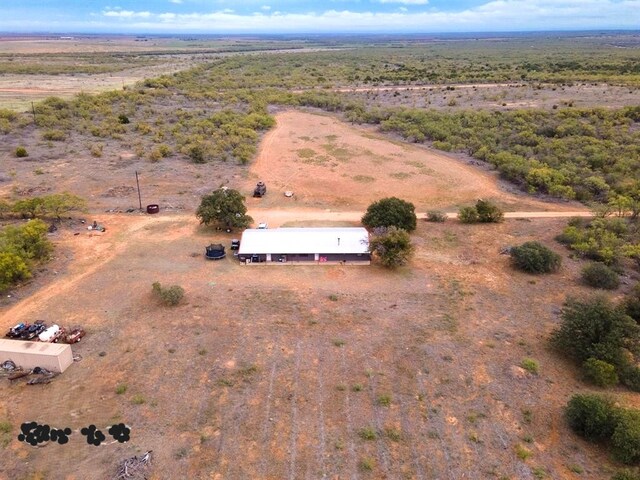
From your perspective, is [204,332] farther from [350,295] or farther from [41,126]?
[41,126]

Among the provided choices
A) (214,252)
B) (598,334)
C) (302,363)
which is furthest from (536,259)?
(214,252)

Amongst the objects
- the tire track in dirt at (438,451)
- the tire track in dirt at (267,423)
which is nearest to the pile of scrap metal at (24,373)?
the tire track in dirt at (267,423)

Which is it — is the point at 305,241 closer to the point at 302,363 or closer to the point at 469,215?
the point at 302,363

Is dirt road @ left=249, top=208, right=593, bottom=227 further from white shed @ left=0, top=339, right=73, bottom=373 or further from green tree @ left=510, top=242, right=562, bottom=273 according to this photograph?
white shed @ left=0, top=339, right=73, bottom=373

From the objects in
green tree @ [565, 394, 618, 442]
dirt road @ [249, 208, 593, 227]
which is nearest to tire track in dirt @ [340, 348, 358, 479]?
green tree @ [565, 394, 618, 442]

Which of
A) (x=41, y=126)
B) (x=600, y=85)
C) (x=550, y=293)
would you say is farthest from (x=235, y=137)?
(x=600, y=85)
